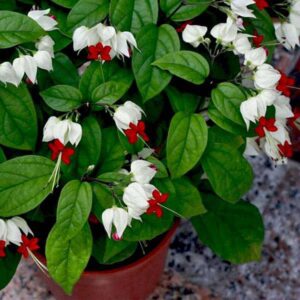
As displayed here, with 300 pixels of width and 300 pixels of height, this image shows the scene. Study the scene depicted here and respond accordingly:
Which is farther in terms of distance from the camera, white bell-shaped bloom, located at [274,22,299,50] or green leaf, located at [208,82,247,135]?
white bell-shaped bloom, located at [274,22,299,50]

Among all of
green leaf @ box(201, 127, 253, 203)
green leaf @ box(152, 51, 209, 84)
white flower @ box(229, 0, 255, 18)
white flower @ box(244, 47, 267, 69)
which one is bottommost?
green leaf @ box(201, 127, 253, 203)

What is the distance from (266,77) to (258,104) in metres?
0.05

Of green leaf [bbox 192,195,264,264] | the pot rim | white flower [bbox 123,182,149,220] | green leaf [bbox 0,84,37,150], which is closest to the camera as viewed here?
white flower [bbox 123,182,149,220]

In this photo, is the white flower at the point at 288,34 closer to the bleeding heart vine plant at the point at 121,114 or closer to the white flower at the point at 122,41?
the bleeding heart vine plant at the point at 121,114

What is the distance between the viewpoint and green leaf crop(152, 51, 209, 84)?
40.8 inches

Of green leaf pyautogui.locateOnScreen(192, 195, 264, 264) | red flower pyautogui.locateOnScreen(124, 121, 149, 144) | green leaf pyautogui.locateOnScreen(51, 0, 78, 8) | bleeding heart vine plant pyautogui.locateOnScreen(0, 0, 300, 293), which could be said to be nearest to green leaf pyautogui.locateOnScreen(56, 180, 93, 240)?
bleeding heart vine plant pyautogui.locateOnScreen(0, 0, 300, 293)

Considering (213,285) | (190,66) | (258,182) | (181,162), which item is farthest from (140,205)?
(258,182)

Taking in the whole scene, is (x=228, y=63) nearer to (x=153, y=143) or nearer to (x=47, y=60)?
(x=153, y=143)

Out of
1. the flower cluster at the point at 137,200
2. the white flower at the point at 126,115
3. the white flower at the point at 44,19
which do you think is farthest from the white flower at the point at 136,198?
the white flower at the point at 44,19

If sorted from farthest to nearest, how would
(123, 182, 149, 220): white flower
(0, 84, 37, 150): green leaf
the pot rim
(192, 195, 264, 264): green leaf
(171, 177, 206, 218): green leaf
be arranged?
(192, 195, 264, 264): green leaf, the pot rim, (171, 177, 206, 218): green leaf, (0, 84, 37, 150): green leaf, (123, 182, 149, 220): white flower

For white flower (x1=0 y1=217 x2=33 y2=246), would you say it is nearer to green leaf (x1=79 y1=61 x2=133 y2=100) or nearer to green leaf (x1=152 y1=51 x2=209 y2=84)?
green leaf (x1=79 y1=61 x2=133 y2=100)

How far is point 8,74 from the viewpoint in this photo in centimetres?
96

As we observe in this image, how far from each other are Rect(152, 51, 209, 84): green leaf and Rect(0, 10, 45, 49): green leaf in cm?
21

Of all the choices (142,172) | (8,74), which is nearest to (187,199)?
(142,172)
